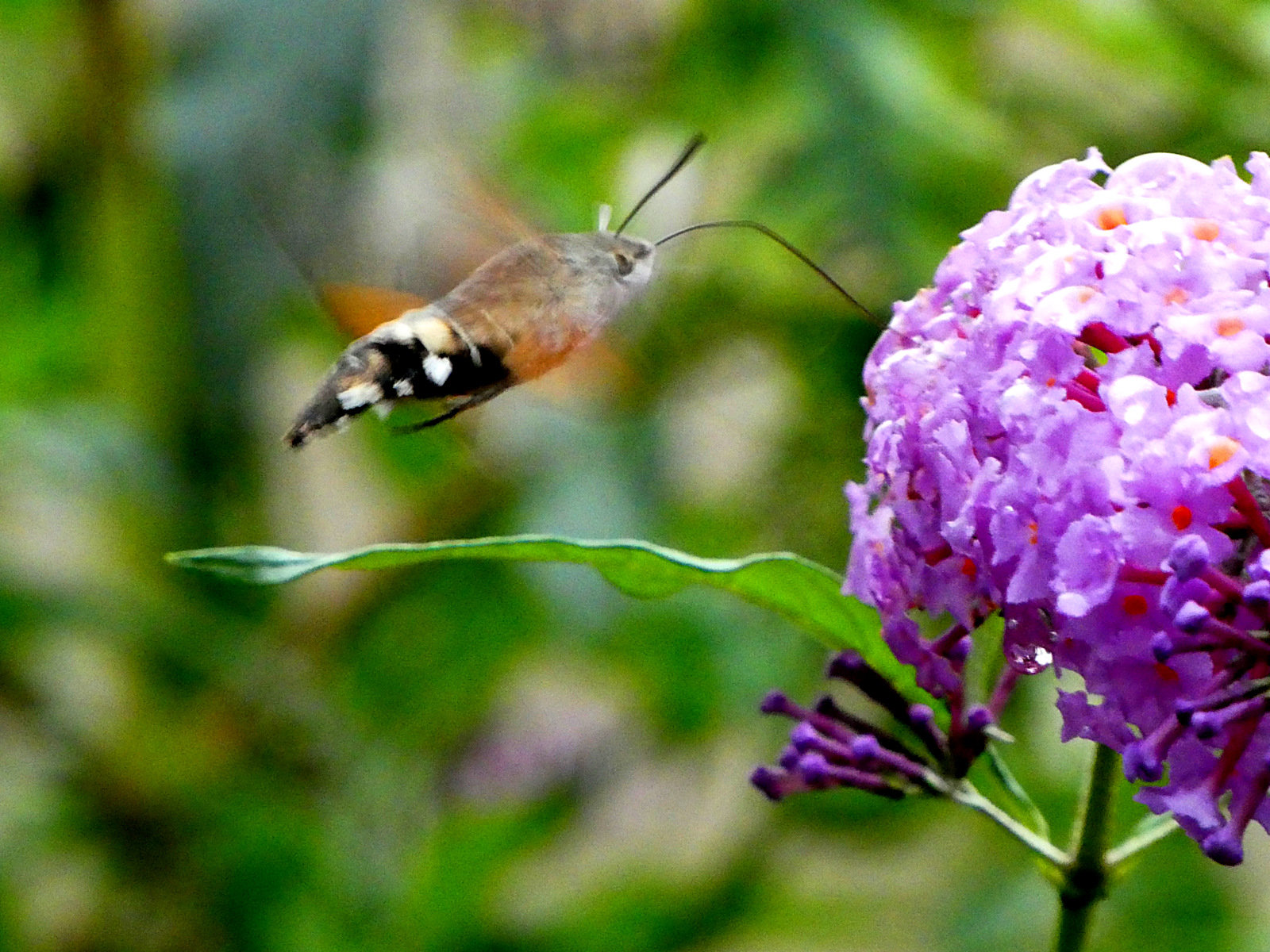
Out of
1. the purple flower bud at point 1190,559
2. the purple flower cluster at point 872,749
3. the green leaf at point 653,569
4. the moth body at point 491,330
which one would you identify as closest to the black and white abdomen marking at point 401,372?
the moth body at point 491,330

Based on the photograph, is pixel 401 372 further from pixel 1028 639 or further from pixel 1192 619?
pixel 1192 619

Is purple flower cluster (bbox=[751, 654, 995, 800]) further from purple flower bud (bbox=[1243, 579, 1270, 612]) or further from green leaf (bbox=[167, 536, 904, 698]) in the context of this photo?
purple flower bud (bbox=[1243, 579, 1270, 612])

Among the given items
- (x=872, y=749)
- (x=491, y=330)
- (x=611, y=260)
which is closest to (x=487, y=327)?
(x=491, y=330)

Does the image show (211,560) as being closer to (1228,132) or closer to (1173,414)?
(1173,414)

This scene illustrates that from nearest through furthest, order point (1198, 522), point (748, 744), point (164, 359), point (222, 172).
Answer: point (1198, 522) < point (222, 172) < point (164, 359) < point (748, 744)

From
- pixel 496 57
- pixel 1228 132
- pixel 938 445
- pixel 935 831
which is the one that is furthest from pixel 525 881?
pixel 938 445

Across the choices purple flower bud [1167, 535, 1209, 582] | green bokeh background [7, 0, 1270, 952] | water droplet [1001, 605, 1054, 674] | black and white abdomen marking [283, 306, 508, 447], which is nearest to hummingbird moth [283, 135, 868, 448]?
black and white abdomen marking [283, 306, 508, 447]
